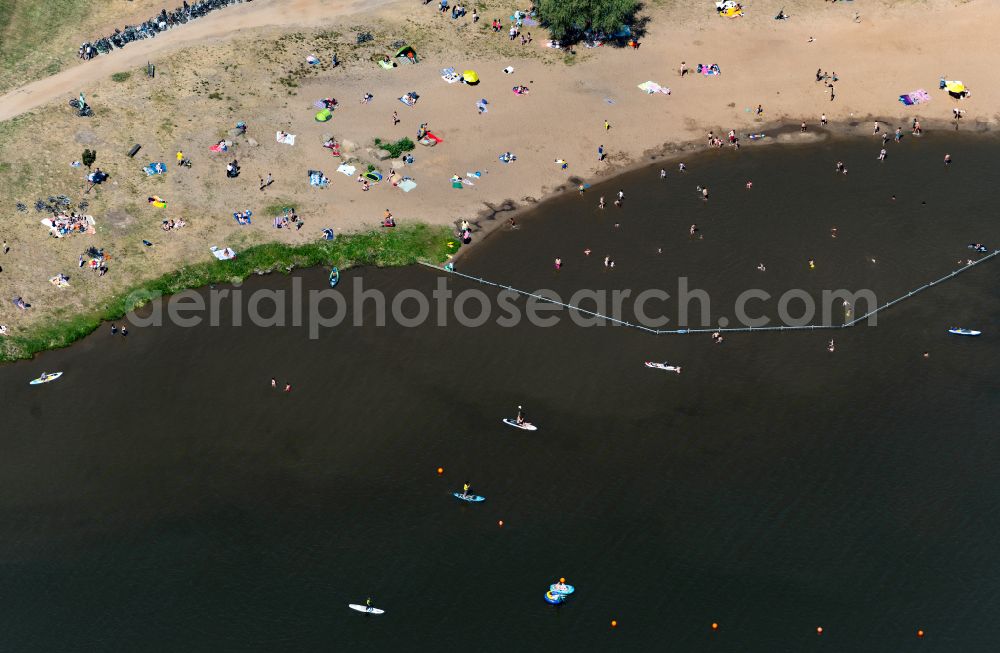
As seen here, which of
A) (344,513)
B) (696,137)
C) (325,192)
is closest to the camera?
(344,513)

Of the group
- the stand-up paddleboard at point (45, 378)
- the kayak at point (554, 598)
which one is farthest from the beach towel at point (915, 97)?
the stand-up paddleboard at point (45, 378)

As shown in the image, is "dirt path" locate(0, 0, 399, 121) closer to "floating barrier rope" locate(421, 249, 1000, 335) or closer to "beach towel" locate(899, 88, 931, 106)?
"floating barrier rope" locate(421, 249, 1000, 335)

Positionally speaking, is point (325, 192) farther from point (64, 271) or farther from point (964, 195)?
point (964, 195)

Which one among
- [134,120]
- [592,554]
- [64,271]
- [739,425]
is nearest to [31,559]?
[64,271]

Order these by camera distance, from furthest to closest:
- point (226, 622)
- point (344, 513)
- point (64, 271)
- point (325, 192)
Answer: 1. point (325, 192)
2. point (64, 271)
3. point (344, 513)
4. point (226, 622)

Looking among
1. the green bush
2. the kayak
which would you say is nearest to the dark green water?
the kayak

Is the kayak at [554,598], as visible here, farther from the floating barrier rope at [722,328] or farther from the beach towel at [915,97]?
the beach towel at [915,97]

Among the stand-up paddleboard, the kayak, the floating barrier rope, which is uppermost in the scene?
the floating barrier rope

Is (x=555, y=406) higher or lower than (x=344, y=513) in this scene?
higher
